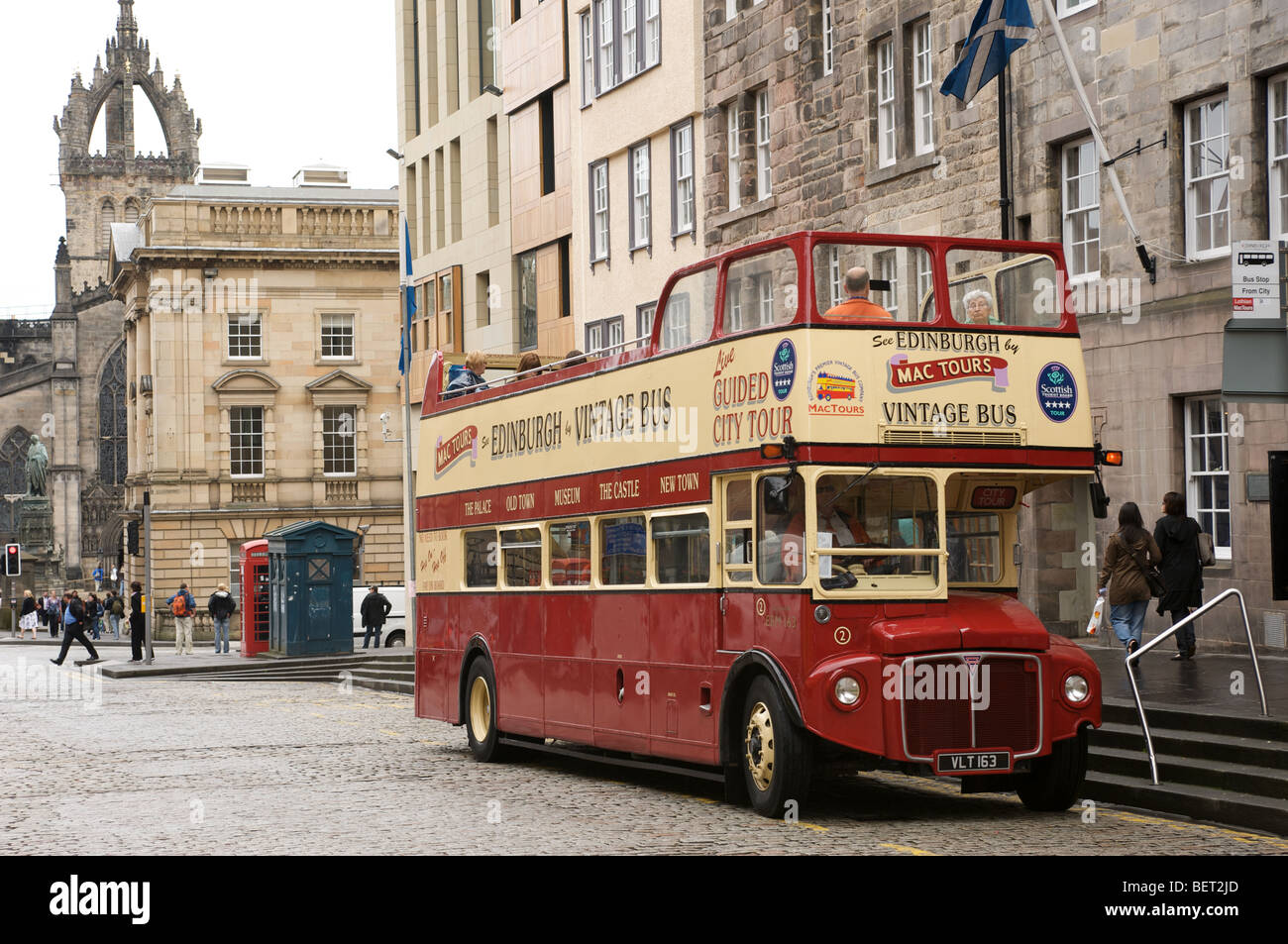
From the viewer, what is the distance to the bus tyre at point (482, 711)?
19.2m

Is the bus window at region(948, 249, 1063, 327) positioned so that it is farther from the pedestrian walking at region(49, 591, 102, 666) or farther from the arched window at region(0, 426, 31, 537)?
the arched window at region(0, 426, 31, 537)

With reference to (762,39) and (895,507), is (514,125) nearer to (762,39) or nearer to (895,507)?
(762,39)

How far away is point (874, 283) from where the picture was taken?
14156 mm

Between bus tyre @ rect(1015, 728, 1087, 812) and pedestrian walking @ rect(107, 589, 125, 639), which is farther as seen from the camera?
pedestrian walking @ rect(107, 589, 125, 639)

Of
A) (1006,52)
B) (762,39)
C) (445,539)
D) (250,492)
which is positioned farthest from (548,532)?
(250,492)

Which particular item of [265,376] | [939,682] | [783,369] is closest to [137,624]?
[265,376]

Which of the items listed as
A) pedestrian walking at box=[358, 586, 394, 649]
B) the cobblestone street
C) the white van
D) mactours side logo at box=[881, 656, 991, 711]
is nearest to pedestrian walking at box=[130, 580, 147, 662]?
pedestrian walking at box=[358, 586, 394, 649]

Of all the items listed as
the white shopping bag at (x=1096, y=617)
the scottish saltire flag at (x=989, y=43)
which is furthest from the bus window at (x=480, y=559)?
the white shopping bag at (x=1096, y=617)

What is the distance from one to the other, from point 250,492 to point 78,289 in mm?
67641

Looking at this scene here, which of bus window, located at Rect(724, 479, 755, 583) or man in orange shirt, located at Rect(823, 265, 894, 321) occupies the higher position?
man in orange shirt, located at Rect(823, 265, 894, 321)

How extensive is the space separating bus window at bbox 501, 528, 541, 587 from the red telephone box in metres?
30.0

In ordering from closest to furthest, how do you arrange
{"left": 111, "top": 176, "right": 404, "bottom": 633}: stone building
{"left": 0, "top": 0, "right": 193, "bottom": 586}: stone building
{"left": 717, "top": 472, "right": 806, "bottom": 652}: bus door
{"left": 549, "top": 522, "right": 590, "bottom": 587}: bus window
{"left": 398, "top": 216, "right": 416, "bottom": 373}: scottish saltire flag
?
{"left": 717, "top": 472, "right": 806, "bottom": 652}: bus door
{"left": 549, "top": 522, "right": 590, "bottom": 587}: bus window
{"left": 398, "top": 216, "right": 416, "bottom": 373}: scottish saltire flag
{"left": 111, "top": 176, "right": 404, "bottom": 633}: stone building
{"left": 0, "top": 0, "right": 193, "bottom": 586}: stone building

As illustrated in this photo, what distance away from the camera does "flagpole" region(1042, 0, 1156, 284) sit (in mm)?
23922

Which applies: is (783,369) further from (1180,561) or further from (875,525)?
(1180,561)
